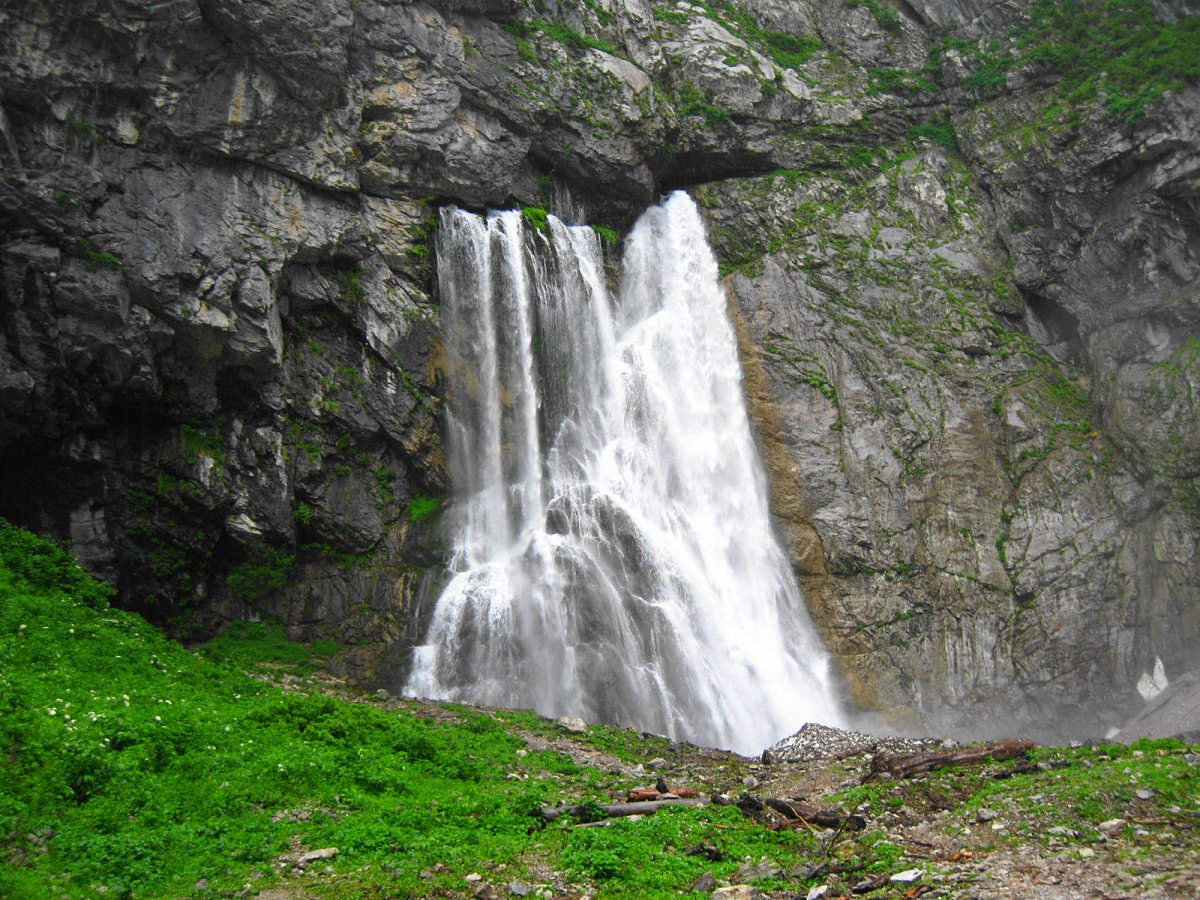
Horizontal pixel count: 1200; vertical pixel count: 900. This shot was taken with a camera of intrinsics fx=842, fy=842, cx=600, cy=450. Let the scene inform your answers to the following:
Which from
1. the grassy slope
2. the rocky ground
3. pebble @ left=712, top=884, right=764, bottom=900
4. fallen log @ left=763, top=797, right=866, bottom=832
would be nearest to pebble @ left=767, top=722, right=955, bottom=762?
the rocky ground

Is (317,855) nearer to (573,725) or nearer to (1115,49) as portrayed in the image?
(573,725)

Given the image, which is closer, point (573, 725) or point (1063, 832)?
point (1063, 832)

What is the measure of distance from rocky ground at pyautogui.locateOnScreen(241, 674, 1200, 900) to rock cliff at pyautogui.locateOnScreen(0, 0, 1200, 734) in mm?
9738

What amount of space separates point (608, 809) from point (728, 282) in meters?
21.4

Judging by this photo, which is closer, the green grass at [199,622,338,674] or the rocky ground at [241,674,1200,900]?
the rocky ground at [241,674,1200,900]

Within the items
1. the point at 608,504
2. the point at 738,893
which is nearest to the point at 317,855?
the point at 738,893

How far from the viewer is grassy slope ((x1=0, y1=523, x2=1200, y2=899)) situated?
7473 millimetres

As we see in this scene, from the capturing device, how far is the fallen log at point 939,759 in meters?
12.0

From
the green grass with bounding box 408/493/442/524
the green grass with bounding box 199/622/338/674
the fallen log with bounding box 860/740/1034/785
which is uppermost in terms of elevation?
the green grass with bounding box 408/493/442/524

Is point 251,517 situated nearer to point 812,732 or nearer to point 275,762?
point 275,762

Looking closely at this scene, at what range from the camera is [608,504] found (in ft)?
73.3

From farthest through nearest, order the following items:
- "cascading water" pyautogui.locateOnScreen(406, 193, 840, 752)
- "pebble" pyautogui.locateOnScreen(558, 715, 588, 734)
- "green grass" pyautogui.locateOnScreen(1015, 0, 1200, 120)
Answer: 1. "green grass" pyautogui.locateOnScreen(1015, 0, 1200, 120)
2. "cascading water" pyautogui.locateOnScreen(406, 193, 840, 752)
3. "pebble" pyautogui.locateOnScreen(558, 715, 588, 734)

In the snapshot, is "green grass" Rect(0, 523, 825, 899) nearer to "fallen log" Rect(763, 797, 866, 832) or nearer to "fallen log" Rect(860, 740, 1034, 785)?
"fallen log" Rect(763, 797, 866, 832)

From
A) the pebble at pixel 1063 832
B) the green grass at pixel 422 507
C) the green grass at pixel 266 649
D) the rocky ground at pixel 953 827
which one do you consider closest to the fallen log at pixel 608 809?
the rocky ground at pixel 953 827
